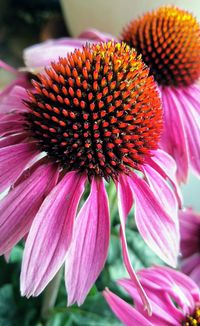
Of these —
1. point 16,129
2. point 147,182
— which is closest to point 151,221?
point 147,182

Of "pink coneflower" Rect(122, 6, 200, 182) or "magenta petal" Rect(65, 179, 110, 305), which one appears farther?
"pink coneflower" Rect(122, 6, 200, 182)

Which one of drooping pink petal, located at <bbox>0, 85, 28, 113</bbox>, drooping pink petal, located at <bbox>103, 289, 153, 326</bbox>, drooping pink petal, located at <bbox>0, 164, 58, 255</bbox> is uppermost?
drooping pink petal, located at <bbox>0, 85, 28, 113</bbox>

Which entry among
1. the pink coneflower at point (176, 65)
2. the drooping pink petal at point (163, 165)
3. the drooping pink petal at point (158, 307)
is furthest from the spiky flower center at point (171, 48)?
the drooping pink petal at point (158, 307)

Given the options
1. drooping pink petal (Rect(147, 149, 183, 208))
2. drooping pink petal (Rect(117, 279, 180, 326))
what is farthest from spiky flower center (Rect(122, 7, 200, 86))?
drooping pink petal (Rect(117, 279, 180, 326))

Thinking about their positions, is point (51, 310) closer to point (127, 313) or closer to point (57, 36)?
point (127, 313)

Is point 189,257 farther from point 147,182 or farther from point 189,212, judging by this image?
point 147,182

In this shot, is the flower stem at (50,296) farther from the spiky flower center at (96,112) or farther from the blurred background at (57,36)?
the spiky flower center at (96,112)

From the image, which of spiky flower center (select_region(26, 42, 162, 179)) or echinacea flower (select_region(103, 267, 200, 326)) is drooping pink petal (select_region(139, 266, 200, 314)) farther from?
spiky flower center (select_region(26, 42, 162, 179))

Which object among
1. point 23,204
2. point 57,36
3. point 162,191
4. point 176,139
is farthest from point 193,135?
point 57,36
